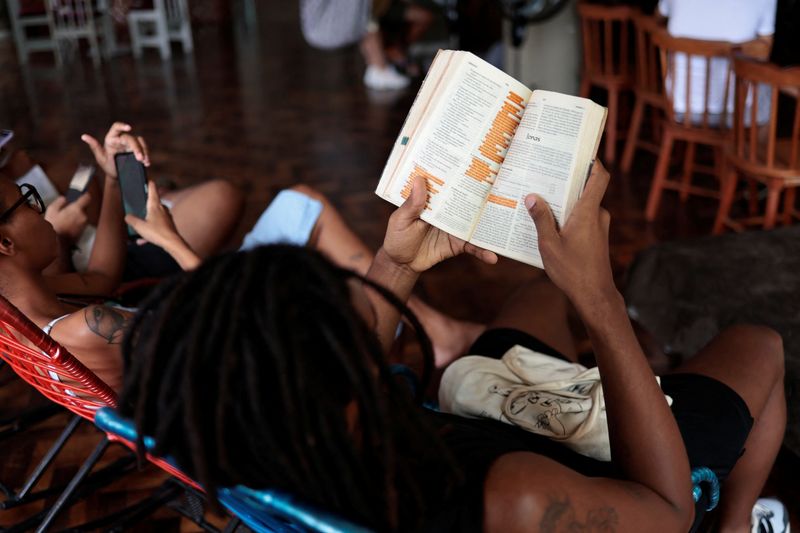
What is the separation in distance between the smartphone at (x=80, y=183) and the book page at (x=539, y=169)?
1.13m

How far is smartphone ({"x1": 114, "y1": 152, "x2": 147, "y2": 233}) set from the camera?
1.63 m

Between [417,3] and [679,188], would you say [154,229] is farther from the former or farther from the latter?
[417,3]

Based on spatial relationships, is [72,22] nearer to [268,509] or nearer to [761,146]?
[761,146]

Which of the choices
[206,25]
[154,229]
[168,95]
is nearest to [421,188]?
[154,229]

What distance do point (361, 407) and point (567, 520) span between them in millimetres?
295

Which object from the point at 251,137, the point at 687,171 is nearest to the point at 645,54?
the point at 687,171

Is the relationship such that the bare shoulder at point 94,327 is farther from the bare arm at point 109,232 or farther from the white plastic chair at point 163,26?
the white plastic chair at point 163,26

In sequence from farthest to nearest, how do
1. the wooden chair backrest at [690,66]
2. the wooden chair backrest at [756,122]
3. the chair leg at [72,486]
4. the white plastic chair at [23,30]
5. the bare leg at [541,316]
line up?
the white plastic chair at [23,30], the wooden chair backrest at [690,66], the wooden chair backrest at [756,122], the bare leg at [541,316], the chair leg at [72,486]

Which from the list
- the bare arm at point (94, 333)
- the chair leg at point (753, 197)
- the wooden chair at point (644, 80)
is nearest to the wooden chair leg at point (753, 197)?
the chair leg at point (753, 197)

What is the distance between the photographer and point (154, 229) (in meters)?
1.47

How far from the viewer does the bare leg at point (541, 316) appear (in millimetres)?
1567

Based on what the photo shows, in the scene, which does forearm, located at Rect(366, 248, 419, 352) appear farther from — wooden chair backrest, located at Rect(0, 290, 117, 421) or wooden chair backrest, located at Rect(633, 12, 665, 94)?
wooden chair backrest, located at Rect(633, 12, 665, 94)

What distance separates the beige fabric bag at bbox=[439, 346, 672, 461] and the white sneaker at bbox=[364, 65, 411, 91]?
→ 406 cm

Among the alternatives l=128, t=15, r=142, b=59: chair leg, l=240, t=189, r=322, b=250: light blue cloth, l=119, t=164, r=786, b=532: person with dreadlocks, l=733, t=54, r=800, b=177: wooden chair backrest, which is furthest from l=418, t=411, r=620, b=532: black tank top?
l=128, t=15, r=142, b=59: chair leg
